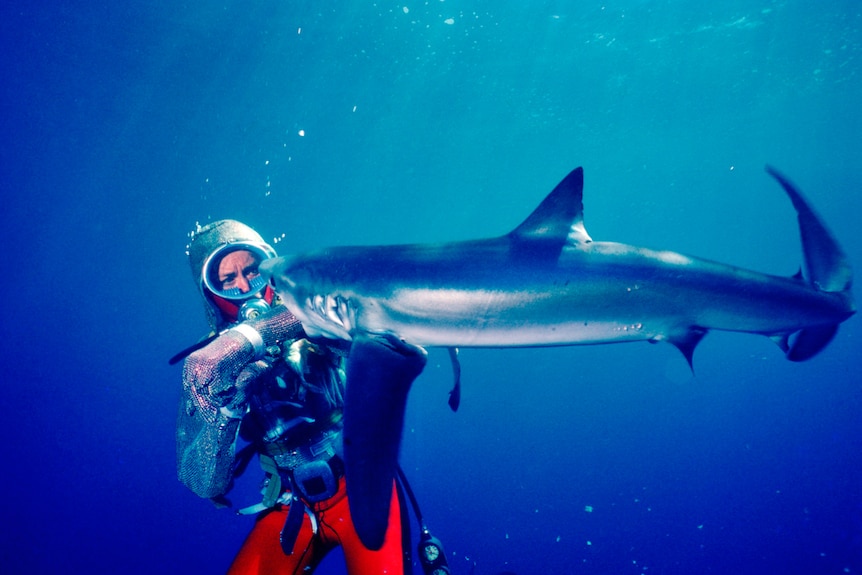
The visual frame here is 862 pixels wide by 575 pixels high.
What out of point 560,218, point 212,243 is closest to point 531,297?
point 560,218

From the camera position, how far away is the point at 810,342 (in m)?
2.77

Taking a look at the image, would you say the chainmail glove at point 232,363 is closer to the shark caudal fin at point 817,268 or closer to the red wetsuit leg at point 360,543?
the red wetsuit leg at point 360,543

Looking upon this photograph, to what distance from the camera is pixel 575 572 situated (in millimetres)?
10570

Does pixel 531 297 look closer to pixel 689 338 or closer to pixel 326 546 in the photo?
pixel 689 338

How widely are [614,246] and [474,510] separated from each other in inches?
565

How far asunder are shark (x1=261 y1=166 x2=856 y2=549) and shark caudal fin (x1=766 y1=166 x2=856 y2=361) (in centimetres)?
53

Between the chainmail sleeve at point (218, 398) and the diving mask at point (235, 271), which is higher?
the diving mask at point (235, 271)

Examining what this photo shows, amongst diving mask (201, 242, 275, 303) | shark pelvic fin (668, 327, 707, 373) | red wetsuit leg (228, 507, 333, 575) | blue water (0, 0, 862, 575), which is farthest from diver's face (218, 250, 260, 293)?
blue water (0, 0, 862, 575)

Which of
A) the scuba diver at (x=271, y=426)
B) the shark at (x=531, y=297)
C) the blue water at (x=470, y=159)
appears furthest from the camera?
the blue water at (x=470, y=159)

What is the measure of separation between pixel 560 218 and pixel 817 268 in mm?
2234

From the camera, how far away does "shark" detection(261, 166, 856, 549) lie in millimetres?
1979

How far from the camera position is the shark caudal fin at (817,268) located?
263cm

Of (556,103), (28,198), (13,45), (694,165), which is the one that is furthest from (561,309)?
(694,165)

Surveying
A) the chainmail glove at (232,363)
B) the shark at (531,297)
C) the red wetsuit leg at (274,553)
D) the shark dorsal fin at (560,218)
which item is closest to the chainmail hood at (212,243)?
the chainmail glove at (232,363)
